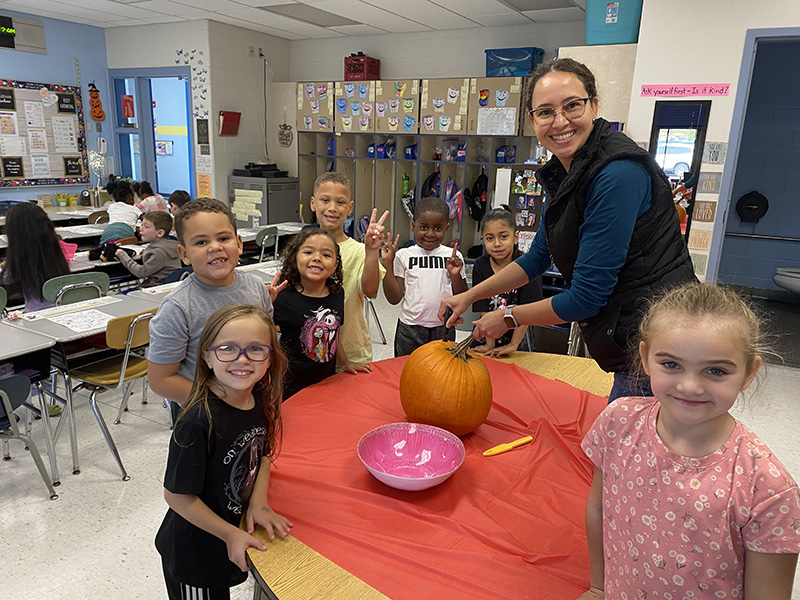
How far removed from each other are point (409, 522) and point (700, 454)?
0.57 metres

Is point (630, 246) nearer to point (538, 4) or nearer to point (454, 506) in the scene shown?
point (454, 506)

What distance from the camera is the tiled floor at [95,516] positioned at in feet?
6.37

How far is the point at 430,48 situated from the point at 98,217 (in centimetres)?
412

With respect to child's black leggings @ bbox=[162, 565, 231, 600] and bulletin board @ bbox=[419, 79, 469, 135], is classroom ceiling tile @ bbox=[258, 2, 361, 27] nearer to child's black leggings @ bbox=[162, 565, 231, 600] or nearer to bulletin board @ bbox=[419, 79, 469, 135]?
bulletin board @ bbox=[419, 79, 469, 135]

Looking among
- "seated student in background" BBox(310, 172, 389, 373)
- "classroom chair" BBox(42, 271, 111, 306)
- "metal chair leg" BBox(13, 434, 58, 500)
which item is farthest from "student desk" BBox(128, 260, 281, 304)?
"seated student in background" BBox(310, 172, 389, 373)

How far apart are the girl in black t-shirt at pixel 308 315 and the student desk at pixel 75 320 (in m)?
1.18

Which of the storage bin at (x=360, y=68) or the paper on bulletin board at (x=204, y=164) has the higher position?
the storage bin at (x=360, y=68)

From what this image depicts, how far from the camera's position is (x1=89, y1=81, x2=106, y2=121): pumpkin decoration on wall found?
7125mm

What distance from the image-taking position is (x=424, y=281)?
8.32ft

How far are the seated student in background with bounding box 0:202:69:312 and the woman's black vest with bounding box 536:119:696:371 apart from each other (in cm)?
302

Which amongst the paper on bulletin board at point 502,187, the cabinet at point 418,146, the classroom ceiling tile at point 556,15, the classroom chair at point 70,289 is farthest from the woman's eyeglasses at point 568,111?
the classroom ceiling tile at point 556,15

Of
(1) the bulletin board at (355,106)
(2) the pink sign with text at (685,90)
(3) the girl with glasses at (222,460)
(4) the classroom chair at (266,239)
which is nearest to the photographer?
(3) the girl with glasses at (222,460)

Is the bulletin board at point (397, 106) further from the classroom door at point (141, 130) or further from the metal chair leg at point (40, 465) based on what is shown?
the metal chair leg at point (40, 465)

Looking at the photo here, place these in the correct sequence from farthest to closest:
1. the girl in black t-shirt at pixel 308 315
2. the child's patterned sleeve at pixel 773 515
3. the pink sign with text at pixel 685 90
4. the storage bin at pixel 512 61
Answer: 1. the storage bin at pixel 512 61
2. the pink sign with text at pixel 685 90
3. the girl in black t-shirt at pixel 308 315
4. the child's patterned sleeve at pixel 773 515
